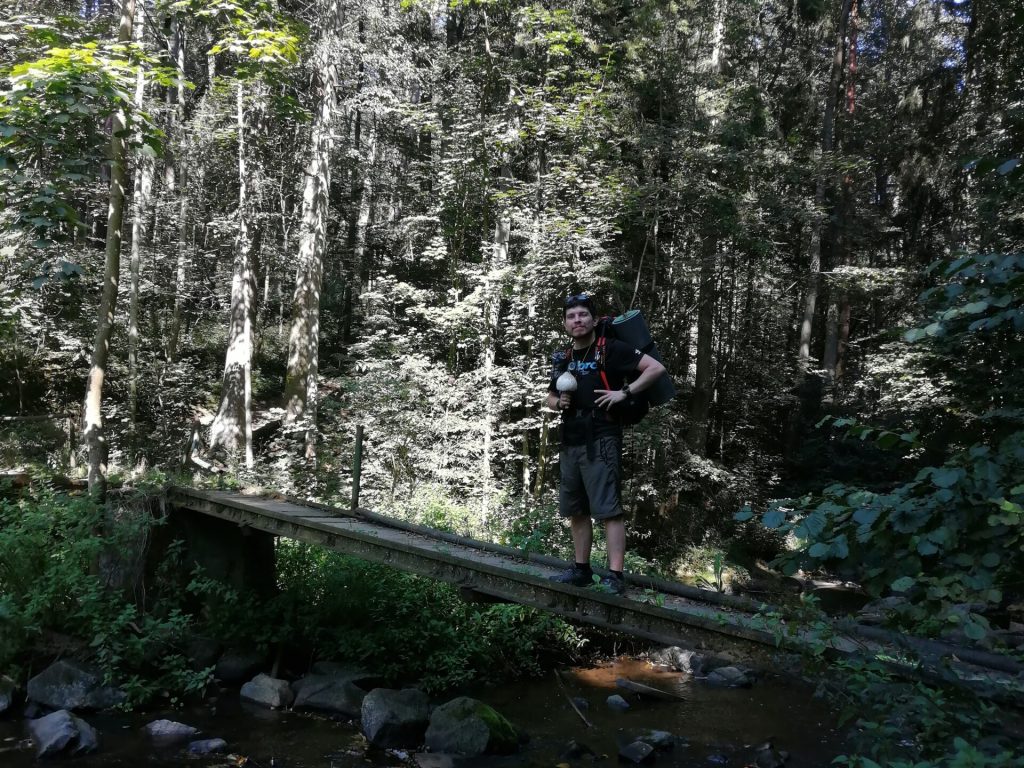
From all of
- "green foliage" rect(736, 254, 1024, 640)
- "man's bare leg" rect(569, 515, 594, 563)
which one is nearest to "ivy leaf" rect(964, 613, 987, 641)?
"green foliage" rect(736, 254, 1024, 640)

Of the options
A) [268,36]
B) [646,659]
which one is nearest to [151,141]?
[268,36]

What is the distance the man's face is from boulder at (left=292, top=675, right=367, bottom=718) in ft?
16.4

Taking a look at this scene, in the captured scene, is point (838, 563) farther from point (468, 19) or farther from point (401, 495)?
point (468, 19)

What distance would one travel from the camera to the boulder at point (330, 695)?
7195 mm

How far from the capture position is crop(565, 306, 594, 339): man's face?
4.35 meters

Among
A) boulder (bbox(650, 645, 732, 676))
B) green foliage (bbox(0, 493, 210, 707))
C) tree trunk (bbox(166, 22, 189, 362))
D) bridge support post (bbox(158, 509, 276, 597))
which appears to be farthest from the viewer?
tree trunk (bbox(166, 22, 189, 362))

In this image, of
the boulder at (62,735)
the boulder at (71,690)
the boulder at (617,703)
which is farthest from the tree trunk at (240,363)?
the boulder at (617,703)

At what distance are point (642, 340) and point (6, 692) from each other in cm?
687

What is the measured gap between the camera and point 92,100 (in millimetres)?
5875

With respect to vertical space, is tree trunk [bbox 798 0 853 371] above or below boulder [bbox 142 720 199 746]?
above

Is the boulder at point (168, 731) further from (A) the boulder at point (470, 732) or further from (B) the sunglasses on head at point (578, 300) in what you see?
(B) the sunglasses on head at point (578, 300)

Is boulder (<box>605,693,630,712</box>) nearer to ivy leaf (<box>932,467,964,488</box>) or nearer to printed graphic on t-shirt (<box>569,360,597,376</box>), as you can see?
printed graphic on t-shirt (<box>569,360,597,376</box>)

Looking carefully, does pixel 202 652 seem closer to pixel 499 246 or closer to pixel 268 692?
pixel 268 692

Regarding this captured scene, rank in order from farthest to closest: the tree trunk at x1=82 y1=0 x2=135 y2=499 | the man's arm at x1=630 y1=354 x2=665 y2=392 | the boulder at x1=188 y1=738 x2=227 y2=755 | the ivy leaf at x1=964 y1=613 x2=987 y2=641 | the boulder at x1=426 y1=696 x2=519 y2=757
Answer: the tree trunk at x1=82 y1=0 x2=135 y2=499 → the boulder at x1=426 y1=696 x2=519 y2=757 → the boulder at x1=188 y1=738 x2=227 y2=755 → the man's arm at x1=630 y1=354 x2=665 y2=392 → the ivy leaf at x1=964 y1=613 x2=987 y2=641
